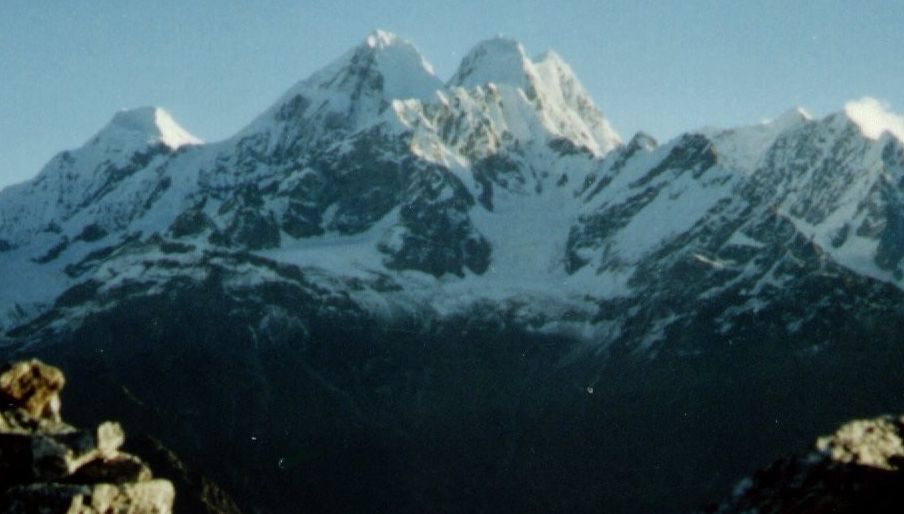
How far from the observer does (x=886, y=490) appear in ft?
38.5

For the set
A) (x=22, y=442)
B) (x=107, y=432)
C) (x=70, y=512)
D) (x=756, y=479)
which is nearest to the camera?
(x=756, y=479)

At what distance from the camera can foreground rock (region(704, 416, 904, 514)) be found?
11680 millimetres

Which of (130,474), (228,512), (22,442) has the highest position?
(22,442)

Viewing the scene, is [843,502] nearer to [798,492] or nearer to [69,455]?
[798,492]

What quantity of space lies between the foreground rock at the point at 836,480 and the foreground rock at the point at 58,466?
7.60 meters

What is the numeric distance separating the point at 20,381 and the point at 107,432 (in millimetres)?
1661

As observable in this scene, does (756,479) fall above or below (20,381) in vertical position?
below

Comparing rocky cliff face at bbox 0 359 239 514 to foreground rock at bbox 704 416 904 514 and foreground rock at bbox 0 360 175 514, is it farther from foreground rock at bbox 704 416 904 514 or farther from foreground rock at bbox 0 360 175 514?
foreground rock at bbox 704 416 904 514

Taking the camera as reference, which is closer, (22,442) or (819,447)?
(819,447)

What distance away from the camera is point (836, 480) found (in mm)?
11875

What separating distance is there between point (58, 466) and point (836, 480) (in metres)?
10.0

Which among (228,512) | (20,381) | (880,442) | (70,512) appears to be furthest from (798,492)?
(228,512)

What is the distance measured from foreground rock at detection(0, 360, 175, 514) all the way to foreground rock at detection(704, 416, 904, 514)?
299 inches

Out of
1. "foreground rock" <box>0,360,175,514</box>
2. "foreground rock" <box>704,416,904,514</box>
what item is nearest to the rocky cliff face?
"foreground rock" <box>0,360,175,514</box>
